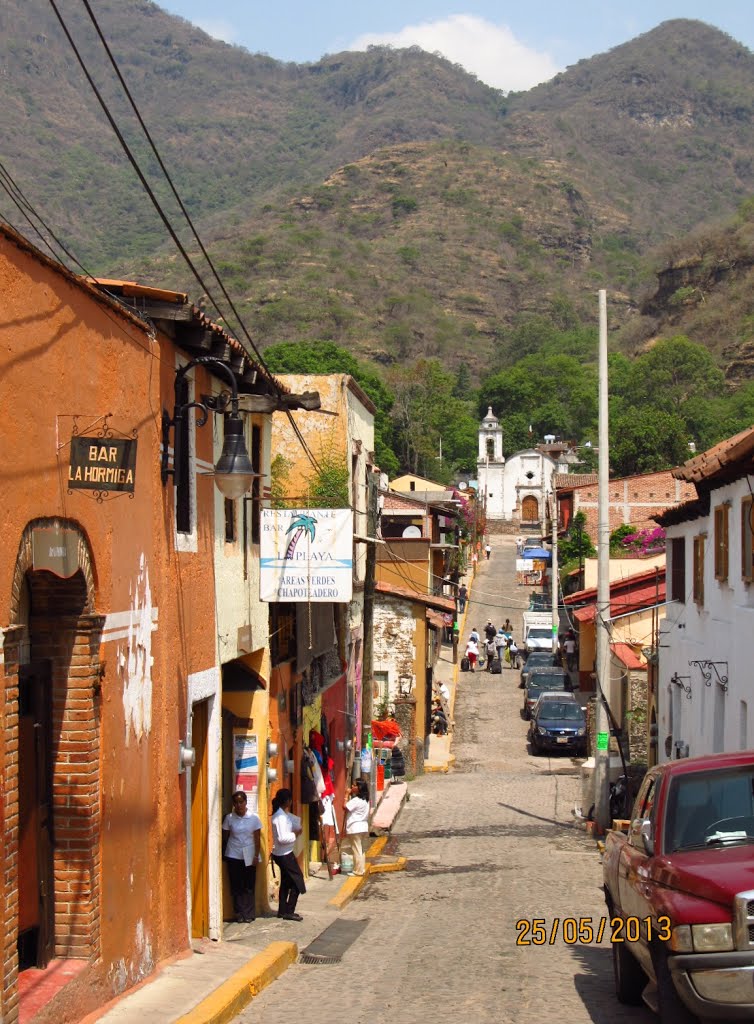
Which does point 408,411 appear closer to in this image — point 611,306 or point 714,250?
point 714,250

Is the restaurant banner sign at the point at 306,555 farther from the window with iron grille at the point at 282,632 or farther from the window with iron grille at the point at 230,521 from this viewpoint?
the window with iron grille at the point at 282,632

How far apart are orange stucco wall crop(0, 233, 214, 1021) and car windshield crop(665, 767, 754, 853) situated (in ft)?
12.9

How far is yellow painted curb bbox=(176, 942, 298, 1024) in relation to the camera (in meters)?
9.16

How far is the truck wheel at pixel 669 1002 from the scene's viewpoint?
7512mm

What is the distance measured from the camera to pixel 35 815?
Result: 884 cm

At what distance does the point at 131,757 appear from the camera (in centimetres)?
1008

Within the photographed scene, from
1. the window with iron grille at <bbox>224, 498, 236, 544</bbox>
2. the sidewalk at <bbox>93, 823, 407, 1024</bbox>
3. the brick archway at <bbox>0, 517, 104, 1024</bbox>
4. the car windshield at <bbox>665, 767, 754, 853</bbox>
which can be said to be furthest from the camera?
the window with iron grille at <bbox>224, 498, 236, 544</bbox>

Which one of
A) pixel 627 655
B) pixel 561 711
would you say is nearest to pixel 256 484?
pixel 627 655

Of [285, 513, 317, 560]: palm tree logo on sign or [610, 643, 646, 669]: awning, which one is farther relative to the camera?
[610, 643, 646, 669]: awning

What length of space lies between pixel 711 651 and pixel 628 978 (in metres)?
10.9

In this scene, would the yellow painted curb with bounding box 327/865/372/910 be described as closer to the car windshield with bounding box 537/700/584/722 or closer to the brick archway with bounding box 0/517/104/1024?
the brick archway with bounding box 0/517/104/1024

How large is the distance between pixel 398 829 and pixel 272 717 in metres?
8.39

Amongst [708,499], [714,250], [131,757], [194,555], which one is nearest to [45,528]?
[131,757]

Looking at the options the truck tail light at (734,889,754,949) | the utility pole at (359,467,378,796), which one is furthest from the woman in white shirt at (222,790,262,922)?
the utility pole at (359,467,378,796)
